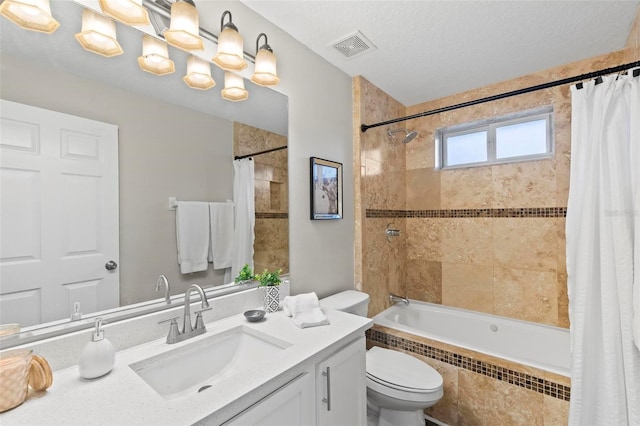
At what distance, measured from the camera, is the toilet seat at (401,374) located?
160cm

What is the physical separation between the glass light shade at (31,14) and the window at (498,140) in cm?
289

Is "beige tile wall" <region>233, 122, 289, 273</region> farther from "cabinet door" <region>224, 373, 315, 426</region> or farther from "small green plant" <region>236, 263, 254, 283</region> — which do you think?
"cabinet door" <region>224, 373, 315, 426</region>

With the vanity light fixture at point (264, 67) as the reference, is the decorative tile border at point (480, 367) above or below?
below

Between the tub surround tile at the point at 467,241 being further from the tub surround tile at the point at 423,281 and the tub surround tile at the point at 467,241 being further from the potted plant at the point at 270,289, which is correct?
the potted plant at the point at 270,289

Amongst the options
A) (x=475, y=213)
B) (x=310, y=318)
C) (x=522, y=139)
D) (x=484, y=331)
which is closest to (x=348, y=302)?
(x=310, y=318)

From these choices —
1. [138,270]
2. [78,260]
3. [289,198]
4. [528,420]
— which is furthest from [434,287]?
[78,260]

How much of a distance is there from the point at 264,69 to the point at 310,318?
1306 millimetres

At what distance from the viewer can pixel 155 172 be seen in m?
1.22

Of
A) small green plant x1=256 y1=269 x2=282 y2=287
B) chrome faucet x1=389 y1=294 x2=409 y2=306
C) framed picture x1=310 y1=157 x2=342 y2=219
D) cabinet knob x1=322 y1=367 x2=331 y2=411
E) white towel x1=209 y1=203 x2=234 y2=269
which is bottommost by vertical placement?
chrome faucet x1=389 y1=294 x2=409 y2=306

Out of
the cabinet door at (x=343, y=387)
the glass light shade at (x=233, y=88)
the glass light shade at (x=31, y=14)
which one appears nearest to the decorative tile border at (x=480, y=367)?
the cabinet door at (x=343, y=387)

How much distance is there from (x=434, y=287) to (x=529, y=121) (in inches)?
68.5

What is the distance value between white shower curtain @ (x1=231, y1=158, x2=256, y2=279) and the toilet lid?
3.31 ft

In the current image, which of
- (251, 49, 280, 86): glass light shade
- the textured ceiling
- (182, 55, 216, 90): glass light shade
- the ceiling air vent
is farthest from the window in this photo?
(182, 55, 216, 90): glass light shade

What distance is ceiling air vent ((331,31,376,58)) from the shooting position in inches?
73.6
